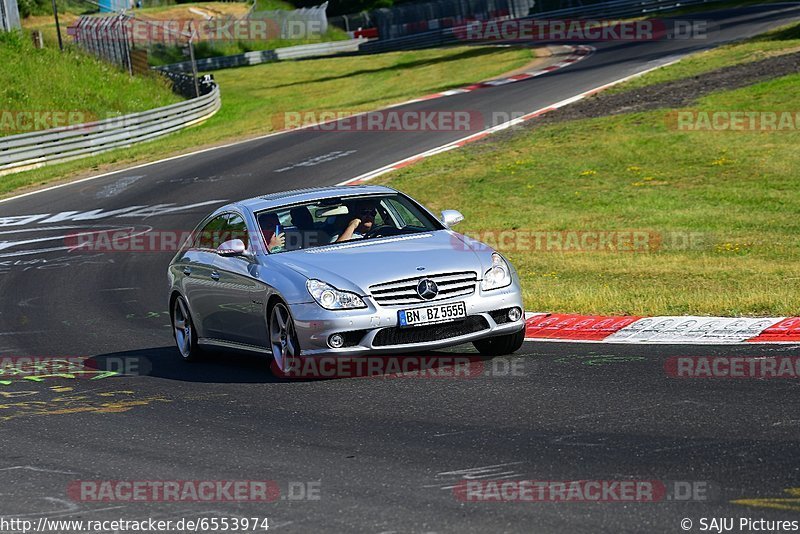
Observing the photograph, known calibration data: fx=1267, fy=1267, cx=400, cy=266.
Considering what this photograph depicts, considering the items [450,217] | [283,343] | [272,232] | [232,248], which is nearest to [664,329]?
[450,217]

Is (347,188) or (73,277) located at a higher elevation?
(347,188)

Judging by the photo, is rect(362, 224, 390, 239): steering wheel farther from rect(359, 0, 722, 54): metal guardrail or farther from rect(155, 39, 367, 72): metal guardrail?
rect(155, 39, 367, 72): metal guardrail

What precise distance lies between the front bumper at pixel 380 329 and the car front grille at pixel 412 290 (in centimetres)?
5

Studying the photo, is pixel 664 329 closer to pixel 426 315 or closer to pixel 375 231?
pixel 426 315

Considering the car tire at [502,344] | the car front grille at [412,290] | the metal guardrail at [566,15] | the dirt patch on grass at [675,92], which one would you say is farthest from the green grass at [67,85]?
the car front grille at [412,290]

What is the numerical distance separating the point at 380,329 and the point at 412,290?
1.28 ft

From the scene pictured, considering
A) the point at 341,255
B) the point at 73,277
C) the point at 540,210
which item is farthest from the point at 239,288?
the point at 540,210

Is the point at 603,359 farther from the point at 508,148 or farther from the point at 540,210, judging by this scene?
the point at 508,148

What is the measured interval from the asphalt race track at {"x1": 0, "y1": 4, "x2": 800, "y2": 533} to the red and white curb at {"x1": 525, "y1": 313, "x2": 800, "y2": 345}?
38cm

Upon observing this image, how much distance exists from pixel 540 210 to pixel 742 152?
5.28 metres

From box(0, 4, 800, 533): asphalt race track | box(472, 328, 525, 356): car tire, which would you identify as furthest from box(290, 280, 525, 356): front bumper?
A: box(472, 328, 525, 356): car tire

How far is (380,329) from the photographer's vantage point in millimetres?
9453

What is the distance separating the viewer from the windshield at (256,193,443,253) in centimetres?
1073

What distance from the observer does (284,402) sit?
353 inches
